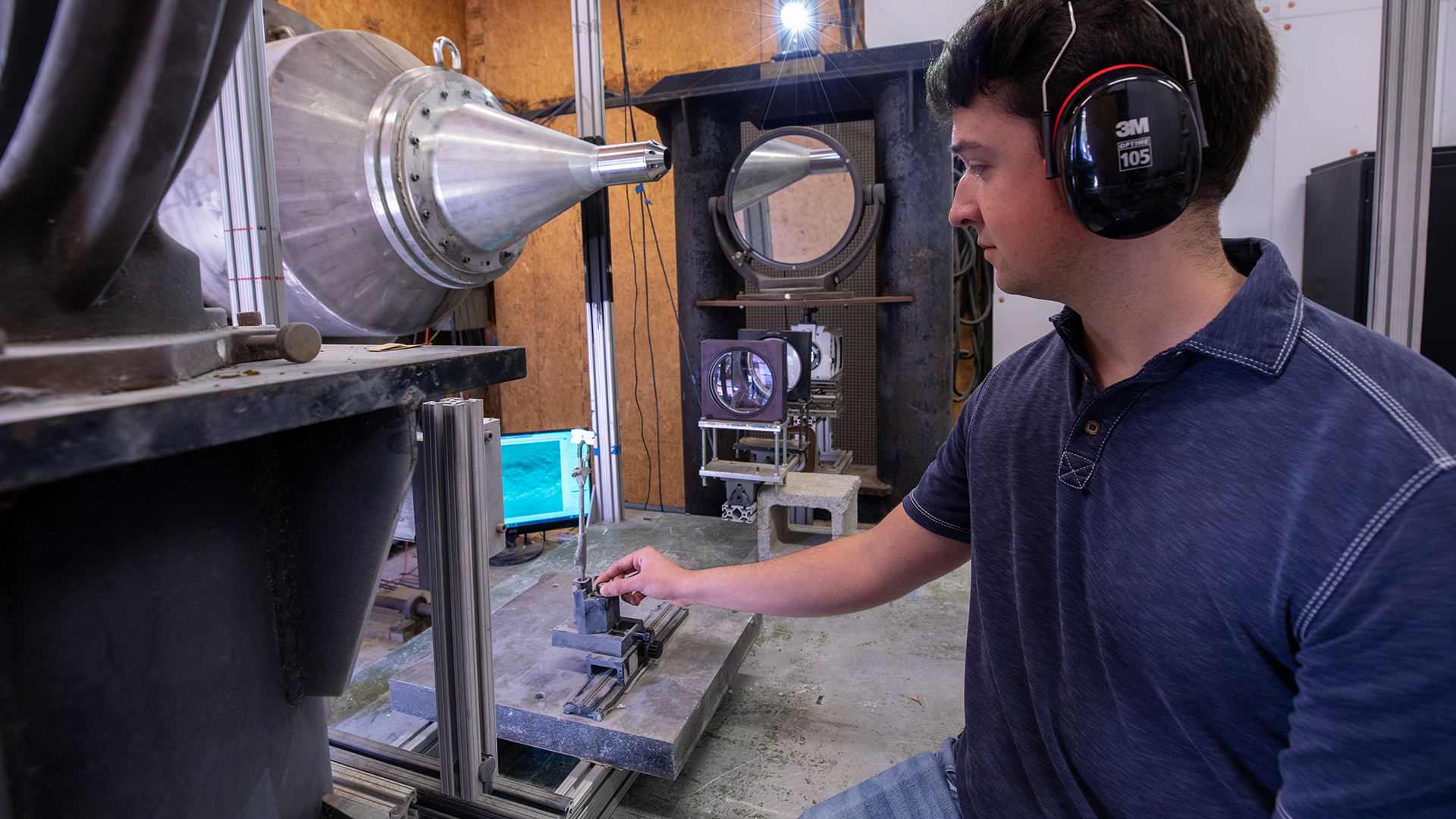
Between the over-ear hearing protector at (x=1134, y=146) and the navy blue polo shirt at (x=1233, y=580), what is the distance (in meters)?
0.13

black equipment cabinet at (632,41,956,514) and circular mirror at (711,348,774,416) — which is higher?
black equipment cabinet at (632,41,956,514)

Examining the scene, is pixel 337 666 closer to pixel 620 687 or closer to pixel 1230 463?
pixel 620 687

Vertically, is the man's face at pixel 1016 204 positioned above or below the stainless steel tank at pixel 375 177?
below

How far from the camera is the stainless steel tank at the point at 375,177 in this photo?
4.59 ft

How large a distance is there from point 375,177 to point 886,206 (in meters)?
1.55

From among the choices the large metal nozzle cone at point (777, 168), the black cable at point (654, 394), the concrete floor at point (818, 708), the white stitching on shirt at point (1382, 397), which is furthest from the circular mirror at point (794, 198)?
the white stitching on shirt at point (1382, 397)

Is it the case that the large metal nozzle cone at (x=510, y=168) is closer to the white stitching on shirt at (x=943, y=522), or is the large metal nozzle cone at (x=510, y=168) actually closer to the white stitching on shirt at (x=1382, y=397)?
the white stitching on shirt at (x=943, y=522)

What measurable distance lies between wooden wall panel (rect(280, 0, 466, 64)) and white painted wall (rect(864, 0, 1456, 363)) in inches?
98.6

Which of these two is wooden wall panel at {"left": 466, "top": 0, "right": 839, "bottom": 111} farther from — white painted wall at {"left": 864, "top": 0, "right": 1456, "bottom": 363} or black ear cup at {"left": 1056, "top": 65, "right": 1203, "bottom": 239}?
black ear cup at {"left": 1056, "top": 65, "right": 1203, "bottom": 239}

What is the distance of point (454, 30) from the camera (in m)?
3.73

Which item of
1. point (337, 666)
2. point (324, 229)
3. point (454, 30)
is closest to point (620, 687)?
point (337, 666)

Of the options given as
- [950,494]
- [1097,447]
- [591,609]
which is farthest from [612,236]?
[1097,447]

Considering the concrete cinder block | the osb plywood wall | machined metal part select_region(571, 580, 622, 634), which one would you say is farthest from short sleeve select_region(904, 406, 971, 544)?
the osb plywood wall

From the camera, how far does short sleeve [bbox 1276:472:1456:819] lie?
1.63 ft
